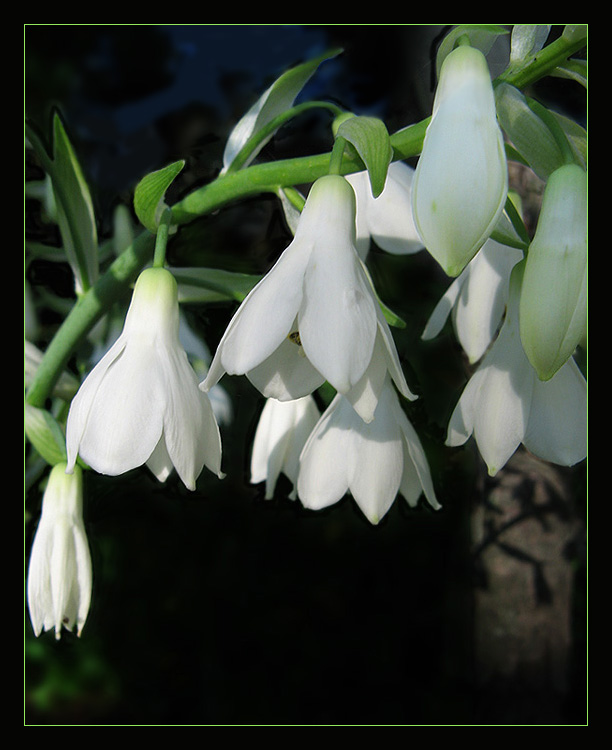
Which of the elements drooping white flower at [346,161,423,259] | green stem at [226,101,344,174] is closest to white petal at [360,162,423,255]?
drooping white flower at [346,161,423,259]

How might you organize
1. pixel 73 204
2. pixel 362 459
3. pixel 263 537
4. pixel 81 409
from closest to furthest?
pixel 81 409 < pixel 362 459 < pixel 73 204 < pixel 263 537

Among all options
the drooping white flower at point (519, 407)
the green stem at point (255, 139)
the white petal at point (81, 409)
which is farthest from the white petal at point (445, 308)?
the white petal at point (81, 409)

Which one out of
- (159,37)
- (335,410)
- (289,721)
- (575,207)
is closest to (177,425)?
(335,410)

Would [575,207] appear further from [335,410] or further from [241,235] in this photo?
[241,235]

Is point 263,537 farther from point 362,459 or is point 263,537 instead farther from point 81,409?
point 81,409

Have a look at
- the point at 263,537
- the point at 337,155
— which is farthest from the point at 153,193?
the point at 263,537
